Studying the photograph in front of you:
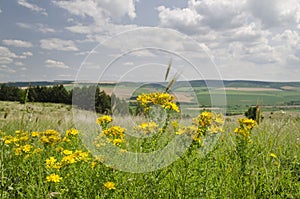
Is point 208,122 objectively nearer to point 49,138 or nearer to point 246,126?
point 246,126

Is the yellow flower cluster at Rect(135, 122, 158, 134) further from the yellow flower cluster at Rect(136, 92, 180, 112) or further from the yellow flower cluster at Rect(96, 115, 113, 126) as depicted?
the yellow flower cluster at Rect(96, 115, 113, 126)

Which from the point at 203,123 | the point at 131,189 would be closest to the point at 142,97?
the point at 203,123

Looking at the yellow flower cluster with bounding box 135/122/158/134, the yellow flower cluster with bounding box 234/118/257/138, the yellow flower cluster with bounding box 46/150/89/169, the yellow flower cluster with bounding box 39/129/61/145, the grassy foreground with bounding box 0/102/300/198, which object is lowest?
the grassy foreground with bounding box 0/102/300/198

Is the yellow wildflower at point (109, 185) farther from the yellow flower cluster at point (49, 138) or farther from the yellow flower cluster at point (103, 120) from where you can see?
the yellow flower cluster at point (49, 138)

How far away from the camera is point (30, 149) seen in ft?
9.37

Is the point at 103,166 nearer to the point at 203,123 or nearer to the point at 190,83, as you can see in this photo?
the point at 203,123

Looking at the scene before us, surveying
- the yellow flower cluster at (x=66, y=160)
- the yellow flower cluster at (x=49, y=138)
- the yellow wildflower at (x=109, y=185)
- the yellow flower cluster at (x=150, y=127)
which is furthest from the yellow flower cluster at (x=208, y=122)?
the yellow flower cluster at (x=49, y=138)

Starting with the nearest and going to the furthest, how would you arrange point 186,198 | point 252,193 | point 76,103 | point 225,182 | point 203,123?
1. point 186,198
2. point 203,123
3. point 252,193
4. point 225,182
5. point 76,103

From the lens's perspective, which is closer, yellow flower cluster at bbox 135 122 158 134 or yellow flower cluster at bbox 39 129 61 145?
yellow flower cluster at bbox 135 122 158 134

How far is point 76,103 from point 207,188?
167 cm

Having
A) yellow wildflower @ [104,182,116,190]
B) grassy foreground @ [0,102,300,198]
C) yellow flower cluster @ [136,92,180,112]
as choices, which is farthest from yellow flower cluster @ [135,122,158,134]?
yellow wildflower @ [104,182,116,190]

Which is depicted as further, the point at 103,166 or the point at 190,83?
the point at 190,83

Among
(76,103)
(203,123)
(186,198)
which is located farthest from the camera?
(76,103)

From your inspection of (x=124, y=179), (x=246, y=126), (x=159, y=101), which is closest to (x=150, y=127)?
(x=159, y=101)
